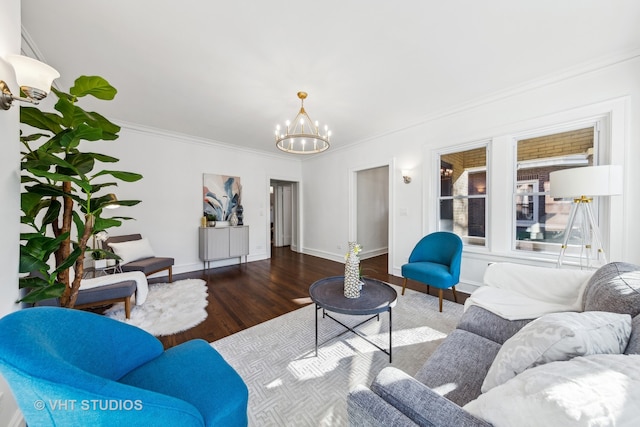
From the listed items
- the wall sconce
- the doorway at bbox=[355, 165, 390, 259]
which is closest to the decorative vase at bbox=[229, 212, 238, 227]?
the doorway at bbox=[355, 165, 390, 259]

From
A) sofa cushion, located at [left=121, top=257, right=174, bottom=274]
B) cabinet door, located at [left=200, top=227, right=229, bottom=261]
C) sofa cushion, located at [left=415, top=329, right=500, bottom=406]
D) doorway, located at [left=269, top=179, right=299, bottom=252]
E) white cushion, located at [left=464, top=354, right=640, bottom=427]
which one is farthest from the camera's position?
doorway, located at [left=269, top=179, right=299, bottom=252]

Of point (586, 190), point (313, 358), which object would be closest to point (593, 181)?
point (586, 190)

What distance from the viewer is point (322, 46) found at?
205cm

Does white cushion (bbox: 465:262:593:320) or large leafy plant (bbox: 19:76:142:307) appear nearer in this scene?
large leafy plant (bbox: 19:76:142:307)

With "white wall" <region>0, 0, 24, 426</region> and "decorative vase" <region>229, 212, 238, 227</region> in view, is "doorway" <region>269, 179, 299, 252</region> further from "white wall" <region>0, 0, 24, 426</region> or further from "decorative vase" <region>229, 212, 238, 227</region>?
"white wall" <region>0, 0, 24, 426</region>

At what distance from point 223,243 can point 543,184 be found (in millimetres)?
5122

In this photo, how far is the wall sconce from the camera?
112 cm

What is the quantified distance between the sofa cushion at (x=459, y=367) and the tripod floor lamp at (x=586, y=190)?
1.70 m

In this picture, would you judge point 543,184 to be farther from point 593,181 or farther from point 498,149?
point 593,181

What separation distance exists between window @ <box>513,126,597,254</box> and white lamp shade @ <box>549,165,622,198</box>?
0.82 meters

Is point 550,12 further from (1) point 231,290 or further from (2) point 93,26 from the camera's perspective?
(1) point 231,290

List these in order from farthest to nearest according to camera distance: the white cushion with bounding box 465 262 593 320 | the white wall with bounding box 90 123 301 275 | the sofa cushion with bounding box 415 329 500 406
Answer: the white wall with bounding box 90 123 301 275
the white cushion with bounding box 465 262 593 320
the sofa cushion with bounding box 415 329 500 406

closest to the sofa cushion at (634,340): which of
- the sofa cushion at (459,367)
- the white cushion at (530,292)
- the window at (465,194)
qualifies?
the sofa cushion at (459,367)

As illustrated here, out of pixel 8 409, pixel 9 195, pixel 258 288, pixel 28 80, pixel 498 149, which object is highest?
pixel 498 149
